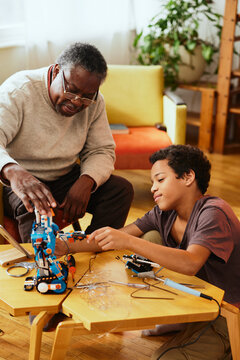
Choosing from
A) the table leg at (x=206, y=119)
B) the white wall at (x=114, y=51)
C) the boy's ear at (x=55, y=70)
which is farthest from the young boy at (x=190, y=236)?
the table leg at (x=206, y=119)

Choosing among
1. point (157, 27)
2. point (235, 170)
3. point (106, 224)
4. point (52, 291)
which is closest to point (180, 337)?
point (52, 291)

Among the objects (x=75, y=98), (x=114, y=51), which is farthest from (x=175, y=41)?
(x=75, y=98)

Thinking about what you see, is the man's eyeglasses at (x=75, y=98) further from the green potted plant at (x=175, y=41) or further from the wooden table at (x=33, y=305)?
the green potted plant at (x=175, y=41)

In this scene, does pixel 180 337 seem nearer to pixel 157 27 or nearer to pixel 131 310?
pixel 131 310

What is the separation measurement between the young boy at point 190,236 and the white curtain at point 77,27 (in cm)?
197

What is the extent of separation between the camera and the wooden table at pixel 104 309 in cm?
122

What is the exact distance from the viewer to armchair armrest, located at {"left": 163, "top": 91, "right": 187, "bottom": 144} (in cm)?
284

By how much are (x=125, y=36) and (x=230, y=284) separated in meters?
2.81

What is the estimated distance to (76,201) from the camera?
187 cm

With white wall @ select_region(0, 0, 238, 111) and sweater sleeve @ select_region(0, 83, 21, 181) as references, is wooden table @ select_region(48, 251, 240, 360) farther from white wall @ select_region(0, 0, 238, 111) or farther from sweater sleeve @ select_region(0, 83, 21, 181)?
white wall @ select_region(0, 0, 238, 111)

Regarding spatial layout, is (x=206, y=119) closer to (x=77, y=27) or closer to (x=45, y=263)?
(x=77, y=27)

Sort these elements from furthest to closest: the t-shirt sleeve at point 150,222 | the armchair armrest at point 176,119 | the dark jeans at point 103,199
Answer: the armchair armrest at point 176,119, the dark jeans at point 103,199, the t-shirt sleeve at point 150,222

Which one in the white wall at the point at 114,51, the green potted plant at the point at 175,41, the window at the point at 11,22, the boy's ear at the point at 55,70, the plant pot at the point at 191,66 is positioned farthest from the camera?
the plant pot at the point at 191,66

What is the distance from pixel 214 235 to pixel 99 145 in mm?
840
